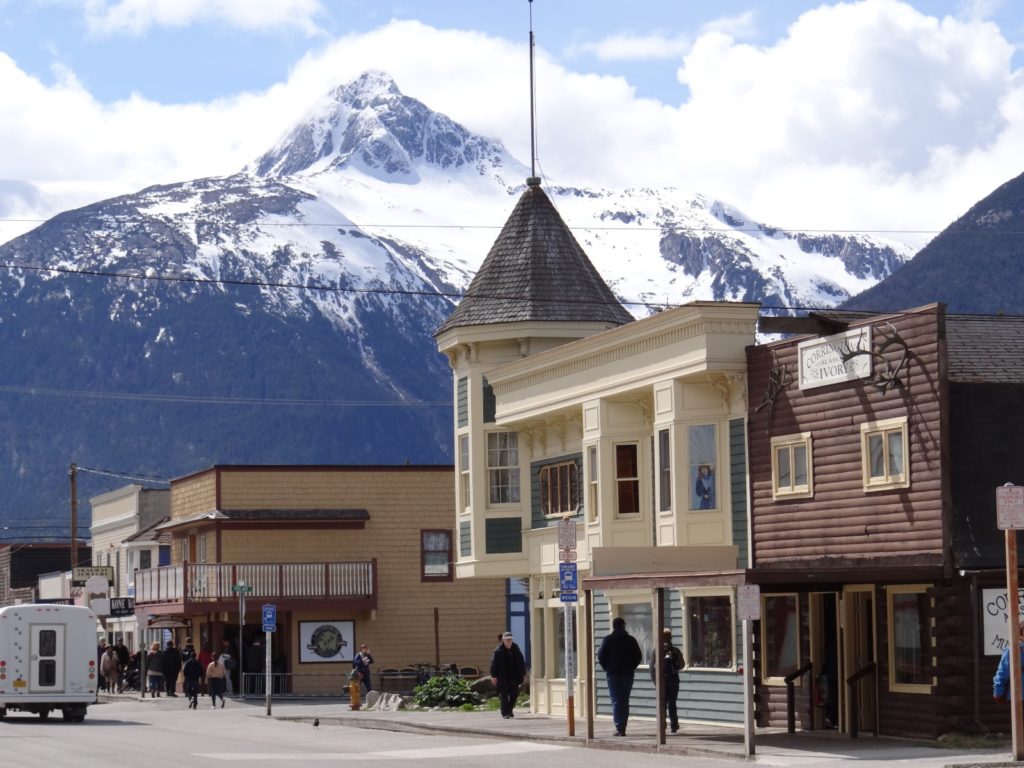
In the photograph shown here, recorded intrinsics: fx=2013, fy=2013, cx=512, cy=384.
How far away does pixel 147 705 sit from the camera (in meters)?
51.3

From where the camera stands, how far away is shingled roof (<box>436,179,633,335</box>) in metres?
40.3

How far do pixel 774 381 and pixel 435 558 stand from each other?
100ft

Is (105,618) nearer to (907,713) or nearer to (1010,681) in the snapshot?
(907,713)

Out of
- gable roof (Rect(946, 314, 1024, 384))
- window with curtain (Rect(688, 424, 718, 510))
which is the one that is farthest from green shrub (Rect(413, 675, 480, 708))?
gable roof (Rect(946, 314, 1024, 384))

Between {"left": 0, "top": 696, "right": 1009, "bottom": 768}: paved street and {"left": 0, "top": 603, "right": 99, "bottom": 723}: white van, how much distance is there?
0.48 meters

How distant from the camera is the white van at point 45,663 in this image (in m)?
39.7

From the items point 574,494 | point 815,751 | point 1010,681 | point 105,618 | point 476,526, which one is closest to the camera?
point 1010,681

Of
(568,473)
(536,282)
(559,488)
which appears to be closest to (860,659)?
(568,473)

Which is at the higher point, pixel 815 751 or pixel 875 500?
pixel 875 500

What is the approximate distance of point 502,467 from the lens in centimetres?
4119

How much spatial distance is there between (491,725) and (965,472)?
1051 centimetres

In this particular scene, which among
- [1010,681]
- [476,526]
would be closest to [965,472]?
[1010,681]

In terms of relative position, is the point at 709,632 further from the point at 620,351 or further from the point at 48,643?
the point at 48,643

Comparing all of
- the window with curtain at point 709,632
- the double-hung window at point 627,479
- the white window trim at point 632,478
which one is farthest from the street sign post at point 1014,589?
the double-hung window at point 627,479
